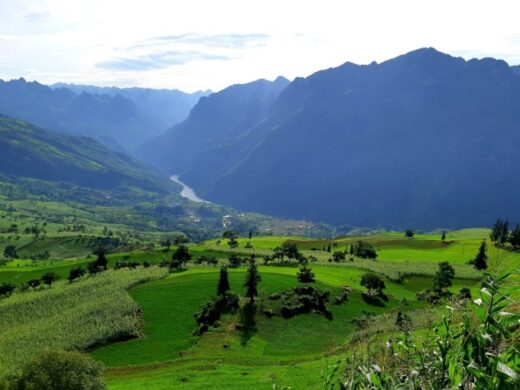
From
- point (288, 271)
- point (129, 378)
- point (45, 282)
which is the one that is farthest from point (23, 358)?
point (288, 271)

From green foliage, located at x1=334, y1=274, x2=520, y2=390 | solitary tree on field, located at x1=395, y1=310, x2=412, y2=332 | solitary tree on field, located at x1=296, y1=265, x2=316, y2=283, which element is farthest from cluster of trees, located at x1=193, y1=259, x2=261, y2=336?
green foliage, located at x1=334, y1=274, x2=520, y2=390

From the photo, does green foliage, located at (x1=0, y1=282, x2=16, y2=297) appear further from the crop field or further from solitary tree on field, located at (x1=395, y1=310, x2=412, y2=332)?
solitary tree on field, located at (x1=395, y1=310, x2=412, y2=332)

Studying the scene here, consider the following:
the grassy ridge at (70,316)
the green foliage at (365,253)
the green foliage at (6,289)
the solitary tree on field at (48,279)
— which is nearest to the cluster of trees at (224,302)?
the grassy ridge at (70,316)

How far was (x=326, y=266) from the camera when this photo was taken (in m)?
132

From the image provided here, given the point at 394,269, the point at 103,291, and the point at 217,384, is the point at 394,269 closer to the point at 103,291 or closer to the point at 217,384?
the point at 103,291

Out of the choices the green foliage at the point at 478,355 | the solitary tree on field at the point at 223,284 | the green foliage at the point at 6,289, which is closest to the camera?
the green foliage at the point at 478,355

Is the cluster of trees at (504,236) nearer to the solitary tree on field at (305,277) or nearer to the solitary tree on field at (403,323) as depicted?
the solitary tree on field at (403,323)

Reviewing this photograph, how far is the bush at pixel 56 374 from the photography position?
140 ft

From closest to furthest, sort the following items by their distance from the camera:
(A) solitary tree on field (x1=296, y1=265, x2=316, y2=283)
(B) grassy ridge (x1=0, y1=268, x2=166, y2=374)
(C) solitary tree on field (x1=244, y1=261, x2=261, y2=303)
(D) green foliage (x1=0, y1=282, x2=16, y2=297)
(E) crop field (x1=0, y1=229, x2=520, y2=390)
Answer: (E) crop field (x1=0, y1=229, x2=520, y2=390), (B) grassy ridge (x1=0, y1=268, x2=166, y2=374), (C) solitary tree on field (x1=244, y1=261, x2=261, y2=303), (A) solitary tree on field (x1=296, y1=265, x2=316, y2=283), (D) green foliage (x1=0, y1=282, x2=16, y2=297)

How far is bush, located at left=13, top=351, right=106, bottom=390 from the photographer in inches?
1682

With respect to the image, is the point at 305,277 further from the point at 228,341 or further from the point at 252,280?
the point at 228,341

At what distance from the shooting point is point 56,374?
43625 millimetres

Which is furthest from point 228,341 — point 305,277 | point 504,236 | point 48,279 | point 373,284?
point 504,236

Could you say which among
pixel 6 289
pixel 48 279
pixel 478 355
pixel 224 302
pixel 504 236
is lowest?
pixel 6 289
